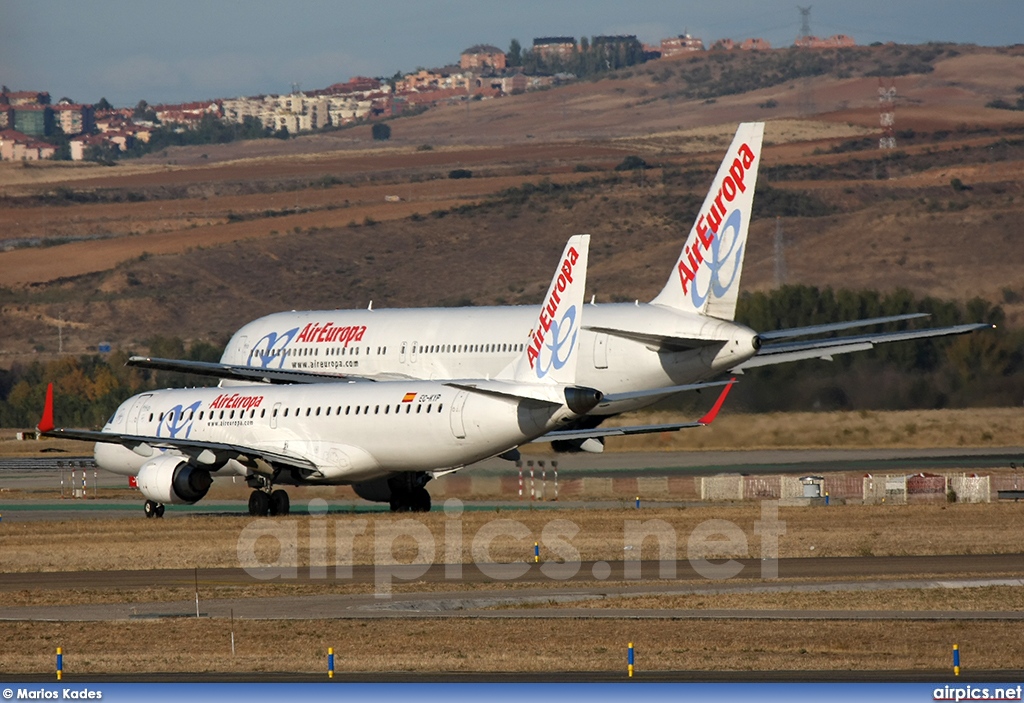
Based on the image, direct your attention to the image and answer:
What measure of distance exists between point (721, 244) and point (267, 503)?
49.9ft

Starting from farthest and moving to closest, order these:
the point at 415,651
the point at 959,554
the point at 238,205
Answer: the point at 238,205 < the point at 959,554 < the point at 415,651

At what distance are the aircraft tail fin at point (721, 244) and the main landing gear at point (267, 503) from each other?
12.9 metres

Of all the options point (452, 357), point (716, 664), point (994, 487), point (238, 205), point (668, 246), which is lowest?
point (716, 664)

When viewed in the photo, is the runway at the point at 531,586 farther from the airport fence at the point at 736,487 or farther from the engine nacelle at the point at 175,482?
the airport fence at the point at 736,487

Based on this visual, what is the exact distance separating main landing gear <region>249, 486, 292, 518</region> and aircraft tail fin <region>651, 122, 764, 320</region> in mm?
12908

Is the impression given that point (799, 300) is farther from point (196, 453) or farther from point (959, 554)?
point (959, 554)

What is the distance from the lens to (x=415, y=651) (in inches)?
905

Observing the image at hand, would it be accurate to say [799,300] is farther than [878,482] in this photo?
Yes

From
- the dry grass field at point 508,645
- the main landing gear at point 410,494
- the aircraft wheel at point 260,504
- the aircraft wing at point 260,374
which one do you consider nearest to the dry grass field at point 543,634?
the dry grass field at point 508,645

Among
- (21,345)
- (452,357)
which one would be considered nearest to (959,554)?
(452,357)

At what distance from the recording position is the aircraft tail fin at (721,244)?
162ft

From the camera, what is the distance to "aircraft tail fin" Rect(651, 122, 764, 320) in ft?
162

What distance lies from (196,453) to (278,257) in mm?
114200

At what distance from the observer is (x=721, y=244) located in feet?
162
